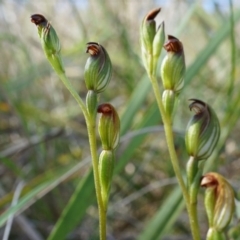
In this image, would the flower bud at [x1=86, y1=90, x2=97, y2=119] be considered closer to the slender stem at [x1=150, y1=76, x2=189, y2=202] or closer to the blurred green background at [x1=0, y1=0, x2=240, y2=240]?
the slender stem at [x1=150, y1=76, x2=189, y2=202]

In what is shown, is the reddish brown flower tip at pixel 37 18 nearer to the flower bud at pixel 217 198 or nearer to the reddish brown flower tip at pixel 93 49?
the reddish brown flower tip at pixel 93 49

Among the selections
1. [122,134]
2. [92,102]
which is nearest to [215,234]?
[92,102]

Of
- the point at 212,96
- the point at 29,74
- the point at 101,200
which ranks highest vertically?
the point at 29,74

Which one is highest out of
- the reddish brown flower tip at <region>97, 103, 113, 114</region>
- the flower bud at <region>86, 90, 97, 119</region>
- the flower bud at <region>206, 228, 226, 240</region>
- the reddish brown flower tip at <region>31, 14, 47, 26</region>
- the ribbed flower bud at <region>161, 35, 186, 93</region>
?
the reddish brown flower tip at <region>31, 14, 47, 26</region>

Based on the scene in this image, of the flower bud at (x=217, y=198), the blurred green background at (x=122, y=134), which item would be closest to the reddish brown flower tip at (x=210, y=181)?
the flower bud at (x=217, y=198)

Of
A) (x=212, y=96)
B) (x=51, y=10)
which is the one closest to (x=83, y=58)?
(x=51, y=10)

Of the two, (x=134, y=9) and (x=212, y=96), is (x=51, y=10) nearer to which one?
(x=134, y=9)

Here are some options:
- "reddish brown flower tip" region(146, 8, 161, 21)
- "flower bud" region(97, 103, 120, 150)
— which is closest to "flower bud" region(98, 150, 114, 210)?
"flower bud" region(97, 103, 120, 150)
